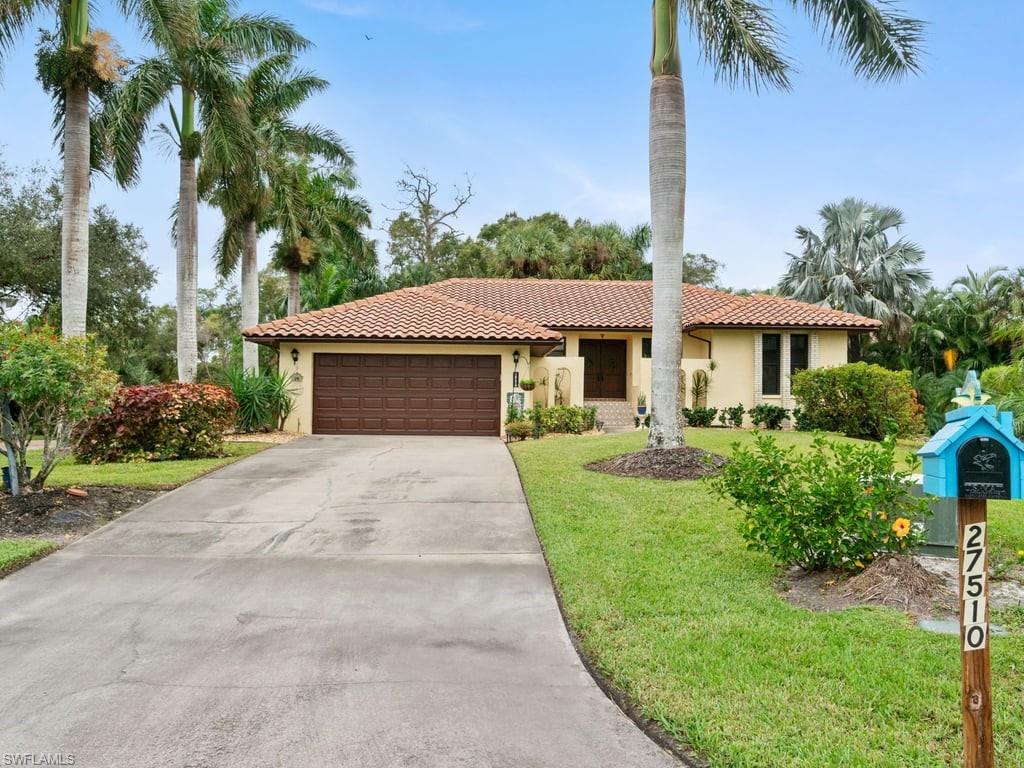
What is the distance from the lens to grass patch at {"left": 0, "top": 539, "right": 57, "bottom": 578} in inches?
238

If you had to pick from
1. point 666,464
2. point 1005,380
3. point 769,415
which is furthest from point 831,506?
point 769,415

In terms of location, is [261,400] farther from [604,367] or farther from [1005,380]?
[1005,380]

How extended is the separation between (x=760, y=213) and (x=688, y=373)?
12.0 metres

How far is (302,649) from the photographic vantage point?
437 centimetres

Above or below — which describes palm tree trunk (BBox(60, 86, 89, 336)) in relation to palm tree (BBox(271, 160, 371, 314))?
below

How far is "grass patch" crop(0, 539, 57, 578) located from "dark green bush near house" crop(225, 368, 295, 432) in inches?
405

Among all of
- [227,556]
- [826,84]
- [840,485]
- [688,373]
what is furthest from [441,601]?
[688,373]

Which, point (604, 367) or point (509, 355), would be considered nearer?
point (509, 355)

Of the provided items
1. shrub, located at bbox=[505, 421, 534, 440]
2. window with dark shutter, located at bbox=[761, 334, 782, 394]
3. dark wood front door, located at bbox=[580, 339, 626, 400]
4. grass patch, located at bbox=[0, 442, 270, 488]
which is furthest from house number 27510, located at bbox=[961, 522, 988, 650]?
dark wood front door, located at bbox=[580, 339, 626, 400]

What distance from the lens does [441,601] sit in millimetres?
5285

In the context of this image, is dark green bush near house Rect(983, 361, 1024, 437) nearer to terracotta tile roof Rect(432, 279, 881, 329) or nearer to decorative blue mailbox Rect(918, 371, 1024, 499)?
terracotta tile roof Rect(432, 279, 881, 329)

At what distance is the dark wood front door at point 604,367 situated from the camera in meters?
22.5

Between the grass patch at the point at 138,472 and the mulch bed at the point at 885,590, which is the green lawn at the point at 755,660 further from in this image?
the grass patch at the point at 138,472

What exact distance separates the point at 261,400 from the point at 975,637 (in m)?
16.6
